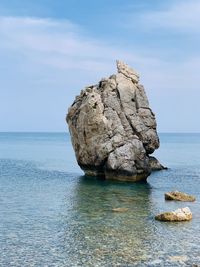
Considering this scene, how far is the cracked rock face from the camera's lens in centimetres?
5775

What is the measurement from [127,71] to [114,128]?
11301 mm

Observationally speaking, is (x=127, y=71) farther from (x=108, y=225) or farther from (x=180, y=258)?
(x=180, y=258)

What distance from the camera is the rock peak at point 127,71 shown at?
65.9 metres

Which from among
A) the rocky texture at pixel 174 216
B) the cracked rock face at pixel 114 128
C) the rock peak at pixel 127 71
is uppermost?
the rock peak at pixel 127 71

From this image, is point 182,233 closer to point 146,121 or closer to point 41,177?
point 146,121

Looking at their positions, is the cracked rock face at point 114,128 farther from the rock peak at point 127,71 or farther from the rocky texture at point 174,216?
the rocky texture at point 174,216

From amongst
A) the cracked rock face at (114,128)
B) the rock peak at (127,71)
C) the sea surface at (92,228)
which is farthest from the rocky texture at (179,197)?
the rock peak at (127,71)

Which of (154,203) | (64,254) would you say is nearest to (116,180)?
(154,203)

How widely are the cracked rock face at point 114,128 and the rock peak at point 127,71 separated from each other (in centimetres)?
4

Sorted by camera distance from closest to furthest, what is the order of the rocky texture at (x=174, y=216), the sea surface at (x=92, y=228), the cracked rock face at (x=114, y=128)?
1. the sea surface at (x=92, y=228)
2. the rocky texture at (x=174, y=216)
3. the cracked rock face at (x=114, y=128)

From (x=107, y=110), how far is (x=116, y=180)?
9.65 m

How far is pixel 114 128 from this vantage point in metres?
59.4

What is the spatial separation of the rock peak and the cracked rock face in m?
0.04

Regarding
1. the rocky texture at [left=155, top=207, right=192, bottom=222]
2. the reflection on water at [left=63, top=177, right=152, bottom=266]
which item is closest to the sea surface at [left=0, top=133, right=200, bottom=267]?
the reflection on water at [left=63, top=177, right=152, bottom=266]
